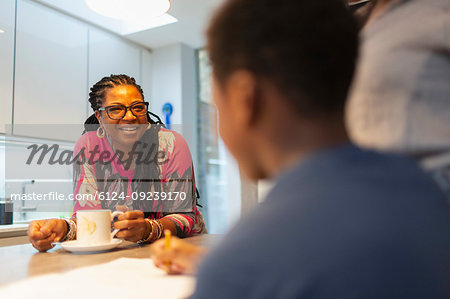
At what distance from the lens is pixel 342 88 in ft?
1.30

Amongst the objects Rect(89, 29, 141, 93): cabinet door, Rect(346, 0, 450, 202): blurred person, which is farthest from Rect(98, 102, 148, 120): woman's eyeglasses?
Rect(89, 29, 141, 93): cabinet door

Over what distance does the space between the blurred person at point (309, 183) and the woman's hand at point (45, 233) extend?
0.71 metres

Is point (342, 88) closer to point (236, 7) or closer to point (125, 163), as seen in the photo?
point (236, 7)

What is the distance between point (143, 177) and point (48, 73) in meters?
1.63

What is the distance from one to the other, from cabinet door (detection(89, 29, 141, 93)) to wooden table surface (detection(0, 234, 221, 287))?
2179mm

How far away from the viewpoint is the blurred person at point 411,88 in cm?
51

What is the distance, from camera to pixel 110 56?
3105 mm

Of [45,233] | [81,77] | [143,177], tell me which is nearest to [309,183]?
[45,233]

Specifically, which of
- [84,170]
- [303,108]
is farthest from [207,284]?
[84,170]

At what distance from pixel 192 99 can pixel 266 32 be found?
3.21 m

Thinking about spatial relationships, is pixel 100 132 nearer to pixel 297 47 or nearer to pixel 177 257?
pixel 177 257

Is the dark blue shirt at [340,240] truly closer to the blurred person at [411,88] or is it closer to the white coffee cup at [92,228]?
the blurred person at [411,88]

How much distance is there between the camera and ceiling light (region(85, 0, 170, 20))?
1917 millimetres

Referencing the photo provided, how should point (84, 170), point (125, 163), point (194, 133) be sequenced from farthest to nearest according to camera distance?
point (194, 133) < point (125, 163) < point (84, 170)
